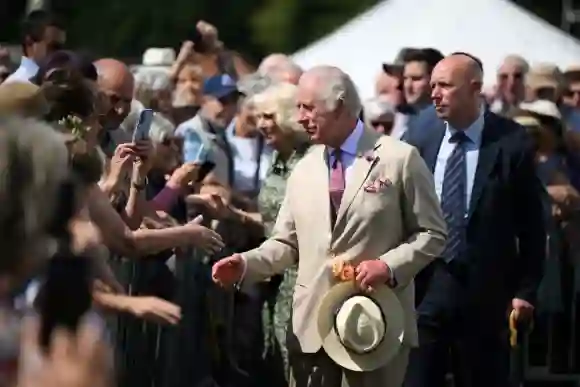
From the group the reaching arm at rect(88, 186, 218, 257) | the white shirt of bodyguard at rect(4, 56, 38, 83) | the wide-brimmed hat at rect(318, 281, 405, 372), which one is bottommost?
the wide-brimmed hat at rect(318, 281, 405, 372)

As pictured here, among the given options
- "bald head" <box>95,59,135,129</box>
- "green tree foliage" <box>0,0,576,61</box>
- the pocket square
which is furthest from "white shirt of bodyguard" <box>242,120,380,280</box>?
"green tree foliage" <box>0,0,576,61</box>

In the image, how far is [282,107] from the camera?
958 cm

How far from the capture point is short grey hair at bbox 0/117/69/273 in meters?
3.70

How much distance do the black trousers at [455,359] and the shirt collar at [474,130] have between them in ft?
3.26

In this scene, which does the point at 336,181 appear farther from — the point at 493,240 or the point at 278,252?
the point at 493,240

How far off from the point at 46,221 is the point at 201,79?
9645 mm

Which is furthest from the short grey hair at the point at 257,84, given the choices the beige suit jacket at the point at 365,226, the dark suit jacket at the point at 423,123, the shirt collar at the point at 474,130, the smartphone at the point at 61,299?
the smartphone at the point at 61,299

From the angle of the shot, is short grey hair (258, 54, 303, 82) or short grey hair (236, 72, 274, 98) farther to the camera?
short grey hair (258, 54, 303, 82)

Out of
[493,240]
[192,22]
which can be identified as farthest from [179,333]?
[192,22]

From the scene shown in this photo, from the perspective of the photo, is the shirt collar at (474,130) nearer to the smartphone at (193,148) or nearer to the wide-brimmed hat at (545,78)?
the smartphone at (193,148)

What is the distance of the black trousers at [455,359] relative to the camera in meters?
8.59

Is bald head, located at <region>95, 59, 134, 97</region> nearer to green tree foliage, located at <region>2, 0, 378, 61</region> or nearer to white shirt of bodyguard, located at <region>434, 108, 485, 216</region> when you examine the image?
white shirt of bodyguard, located at <region>434, 108, 485, 216</region>

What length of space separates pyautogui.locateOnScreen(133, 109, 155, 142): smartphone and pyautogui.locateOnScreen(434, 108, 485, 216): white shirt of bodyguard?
1507 mm

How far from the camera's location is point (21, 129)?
377 centimetres
